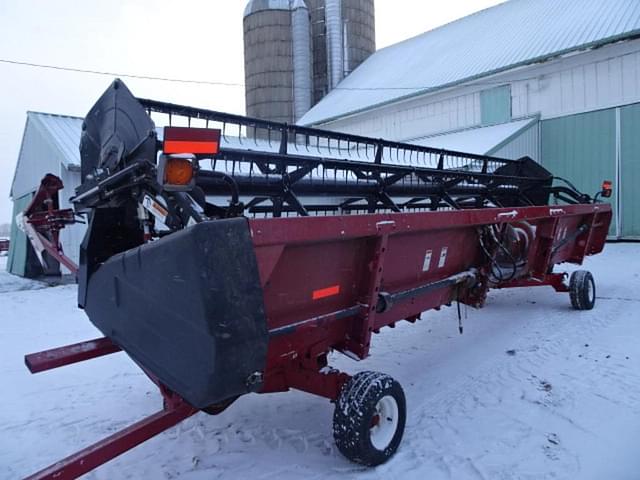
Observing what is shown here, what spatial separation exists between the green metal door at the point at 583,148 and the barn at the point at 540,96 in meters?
0.03

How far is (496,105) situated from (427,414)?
12.9 meters

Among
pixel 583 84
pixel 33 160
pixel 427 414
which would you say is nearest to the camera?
pixel 427 414

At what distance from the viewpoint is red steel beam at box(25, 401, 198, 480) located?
1710 mm

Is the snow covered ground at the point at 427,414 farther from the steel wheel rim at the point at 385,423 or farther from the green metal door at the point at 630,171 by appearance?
the green metal door at the point at 630,171

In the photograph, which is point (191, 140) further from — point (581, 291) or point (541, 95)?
point (541, 95)

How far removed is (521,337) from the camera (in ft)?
14.4

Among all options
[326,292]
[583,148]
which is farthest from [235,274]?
[583,148]

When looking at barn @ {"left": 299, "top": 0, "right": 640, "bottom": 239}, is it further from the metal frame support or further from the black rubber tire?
the metal frame support

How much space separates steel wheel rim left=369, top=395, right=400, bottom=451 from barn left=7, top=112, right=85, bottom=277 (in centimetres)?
754

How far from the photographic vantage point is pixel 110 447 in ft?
6.03

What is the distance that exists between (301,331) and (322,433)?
2.52 feet

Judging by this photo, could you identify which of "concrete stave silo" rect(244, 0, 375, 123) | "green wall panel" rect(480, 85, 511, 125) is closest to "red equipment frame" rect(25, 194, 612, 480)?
"green wall panel" rect(480, 85, 511, 125)

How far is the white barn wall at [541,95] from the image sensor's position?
1145cm

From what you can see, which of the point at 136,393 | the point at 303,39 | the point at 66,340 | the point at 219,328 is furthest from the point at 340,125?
the point at 219,328
